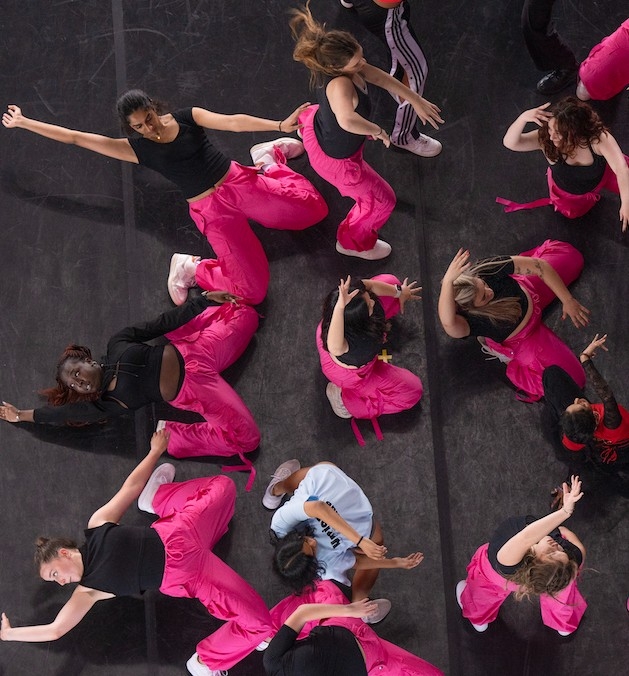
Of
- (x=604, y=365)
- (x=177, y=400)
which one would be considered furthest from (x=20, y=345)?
(x=604, y=365)

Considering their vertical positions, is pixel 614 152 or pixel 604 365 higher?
pixel 614 152

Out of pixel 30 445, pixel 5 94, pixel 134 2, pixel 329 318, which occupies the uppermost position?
pixel 134 2

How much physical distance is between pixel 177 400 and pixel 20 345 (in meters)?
1.13

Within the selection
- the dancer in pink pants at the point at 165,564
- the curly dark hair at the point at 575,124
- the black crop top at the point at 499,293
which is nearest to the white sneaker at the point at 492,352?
the black crop top at the point at 499,293

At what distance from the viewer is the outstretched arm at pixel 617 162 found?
3455 mm

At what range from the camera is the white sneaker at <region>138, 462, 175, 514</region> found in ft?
13.0

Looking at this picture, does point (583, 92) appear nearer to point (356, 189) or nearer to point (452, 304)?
point (356, 189)

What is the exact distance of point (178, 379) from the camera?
382 cm

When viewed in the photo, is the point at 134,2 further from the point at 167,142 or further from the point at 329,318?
the point at 329,318

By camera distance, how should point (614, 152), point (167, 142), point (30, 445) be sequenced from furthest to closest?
1. point (30, 445)
2. point (167, 142)
3. point (614, 152)

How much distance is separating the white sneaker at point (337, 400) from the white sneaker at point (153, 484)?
3.03 ft

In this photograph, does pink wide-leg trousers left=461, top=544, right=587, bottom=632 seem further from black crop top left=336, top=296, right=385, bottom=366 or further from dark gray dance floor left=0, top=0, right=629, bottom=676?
black crop top left=336, top=296, right=385, bottom=366

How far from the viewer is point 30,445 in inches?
166

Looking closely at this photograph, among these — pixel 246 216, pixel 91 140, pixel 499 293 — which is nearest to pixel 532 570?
pixel 499 293
